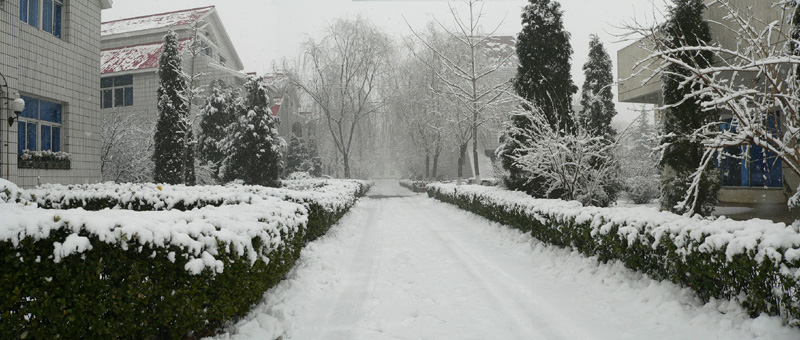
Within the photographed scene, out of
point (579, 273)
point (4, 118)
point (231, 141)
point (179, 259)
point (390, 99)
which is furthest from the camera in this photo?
point (390, 99)

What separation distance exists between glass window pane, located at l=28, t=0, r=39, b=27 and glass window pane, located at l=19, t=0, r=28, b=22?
137 mm

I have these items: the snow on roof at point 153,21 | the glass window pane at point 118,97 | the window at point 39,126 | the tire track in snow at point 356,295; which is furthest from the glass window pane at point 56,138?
the snow on roof at point 153,21

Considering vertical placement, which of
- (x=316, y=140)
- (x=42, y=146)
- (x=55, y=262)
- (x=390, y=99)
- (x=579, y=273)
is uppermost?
(x=390, y=99)

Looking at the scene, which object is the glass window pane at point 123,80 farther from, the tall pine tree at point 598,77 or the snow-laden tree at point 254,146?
the tall pine tree at point 598,77

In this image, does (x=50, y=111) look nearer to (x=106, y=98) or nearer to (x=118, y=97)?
(x=118, y=97)

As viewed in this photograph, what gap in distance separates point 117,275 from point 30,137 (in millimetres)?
12438

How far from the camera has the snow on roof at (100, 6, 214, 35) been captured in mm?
27000

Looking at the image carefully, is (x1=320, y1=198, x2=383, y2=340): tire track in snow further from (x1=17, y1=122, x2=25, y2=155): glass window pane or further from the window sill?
(x1=17, y1=122, x2=25, y2=155): glass window pane

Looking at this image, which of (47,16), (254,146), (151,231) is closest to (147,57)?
(254,146)

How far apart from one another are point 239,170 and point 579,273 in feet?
62.1

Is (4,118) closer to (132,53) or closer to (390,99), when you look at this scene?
(132,53)

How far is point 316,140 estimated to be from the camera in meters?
36.4

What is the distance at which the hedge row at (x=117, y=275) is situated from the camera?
9.17 ft

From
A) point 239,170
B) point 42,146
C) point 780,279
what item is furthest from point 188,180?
point 780,279
